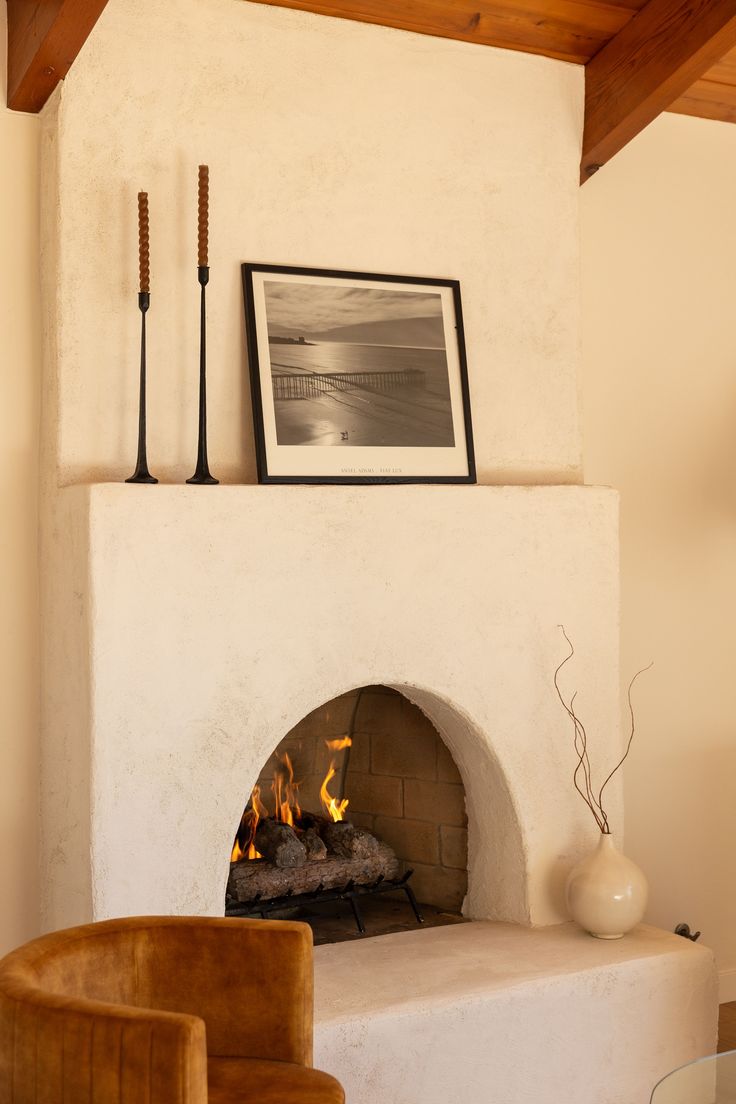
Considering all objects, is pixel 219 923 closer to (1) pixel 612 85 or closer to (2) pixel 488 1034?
(2) pixel 488 1034

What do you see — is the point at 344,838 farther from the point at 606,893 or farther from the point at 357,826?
the point at 606,893

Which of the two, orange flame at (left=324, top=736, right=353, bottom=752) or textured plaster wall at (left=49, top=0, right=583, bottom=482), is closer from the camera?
textured plaster wall at (left=49, top=0, right=583, bottom=482)

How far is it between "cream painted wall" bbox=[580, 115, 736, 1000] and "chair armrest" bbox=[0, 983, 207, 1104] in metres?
2.51

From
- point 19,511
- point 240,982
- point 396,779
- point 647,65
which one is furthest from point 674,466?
point 240,982

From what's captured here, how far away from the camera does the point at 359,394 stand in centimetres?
345

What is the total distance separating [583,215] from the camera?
411cm

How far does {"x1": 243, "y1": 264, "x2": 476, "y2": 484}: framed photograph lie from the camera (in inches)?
131

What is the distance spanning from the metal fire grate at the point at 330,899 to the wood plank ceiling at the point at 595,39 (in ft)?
7.26

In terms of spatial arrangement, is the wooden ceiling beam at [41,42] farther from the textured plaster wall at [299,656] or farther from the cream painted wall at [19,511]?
the textured plaster wall at [299,656]

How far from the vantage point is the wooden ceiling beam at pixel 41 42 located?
9.48 feet

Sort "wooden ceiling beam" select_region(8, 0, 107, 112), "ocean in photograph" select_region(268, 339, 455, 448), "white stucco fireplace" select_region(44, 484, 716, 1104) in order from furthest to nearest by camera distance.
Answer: "ocean in photograph" select_region(268, 339, 455, 448)
"white stucco fireplace" select_region(44, 484, 716, 1104)
"wooden ceiling beam" select_region(8, 0, 107, 112)

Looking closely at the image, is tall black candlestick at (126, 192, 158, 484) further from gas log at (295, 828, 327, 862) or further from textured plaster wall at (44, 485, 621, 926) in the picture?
gas log at (295, 828, 327, 862)

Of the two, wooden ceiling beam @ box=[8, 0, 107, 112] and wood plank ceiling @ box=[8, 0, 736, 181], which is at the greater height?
wood plank ceiling @ box=[8, 0, 736, 181]

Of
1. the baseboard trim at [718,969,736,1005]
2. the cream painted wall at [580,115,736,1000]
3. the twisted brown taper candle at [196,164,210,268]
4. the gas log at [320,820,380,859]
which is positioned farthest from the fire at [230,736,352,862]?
the twisted brown taper candle at [196,164,210,268]
